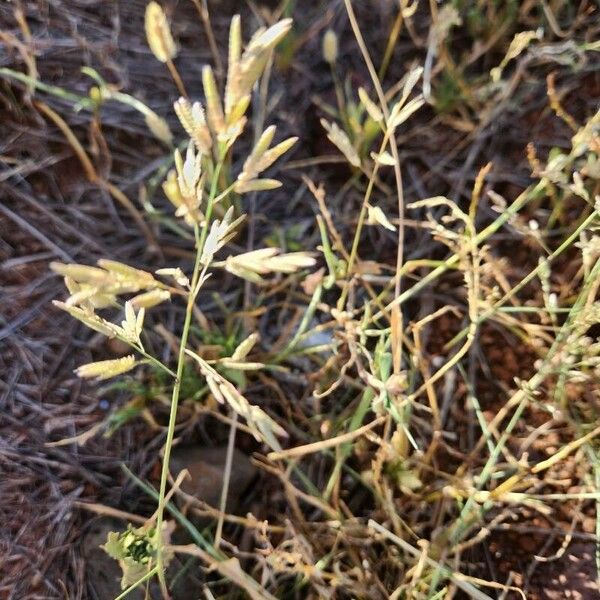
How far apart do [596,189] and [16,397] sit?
100 cm

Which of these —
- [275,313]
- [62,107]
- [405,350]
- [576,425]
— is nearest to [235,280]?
[275,313]

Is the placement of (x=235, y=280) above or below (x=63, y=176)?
below

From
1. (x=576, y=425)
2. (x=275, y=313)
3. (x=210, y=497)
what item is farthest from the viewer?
(x=275, y=313)

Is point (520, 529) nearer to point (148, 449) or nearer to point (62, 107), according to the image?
point (148, 449)

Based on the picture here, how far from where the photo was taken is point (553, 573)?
1015mm

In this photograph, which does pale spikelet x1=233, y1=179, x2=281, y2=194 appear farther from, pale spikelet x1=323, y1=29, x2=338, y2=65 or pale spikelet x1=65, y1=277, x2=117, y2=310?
pale spikelet x1=323, y1=29, x2=338, y2=65

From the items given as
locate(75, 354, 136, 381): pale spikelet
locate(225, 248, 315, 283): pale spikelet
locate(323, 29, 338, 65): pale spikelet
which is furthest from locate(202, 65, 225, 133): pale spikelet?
locate(323, 29, 338, 65): pale spikelet

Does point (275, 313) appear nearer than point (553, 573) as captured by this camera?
No

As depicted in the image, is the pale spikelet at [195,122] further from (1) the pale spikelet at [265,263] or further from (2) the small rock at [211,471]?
(2) the small rock at [211,471]

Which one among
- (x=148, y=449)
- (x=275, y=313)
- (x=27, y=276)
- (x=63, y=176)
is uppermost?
(x=63, y=176)

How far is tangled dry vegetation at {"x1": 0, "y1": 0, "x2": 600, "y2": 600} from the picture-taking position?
932 mm

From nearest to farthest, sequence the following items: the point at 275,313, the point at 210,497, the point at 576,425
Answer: the point at 576,425, the point at 210,497, the point at 275,313

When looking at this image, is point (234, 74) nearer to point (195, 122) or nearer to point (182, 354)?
point (195, 122)

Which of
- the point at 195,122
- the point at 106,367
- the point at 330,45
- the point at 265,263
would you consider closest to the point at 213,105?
the point at 195,122
